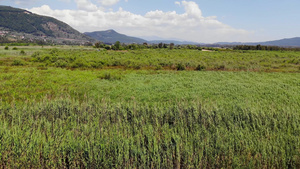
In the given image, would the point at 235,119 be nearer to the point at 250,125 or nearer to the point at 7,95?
the point at 250,125

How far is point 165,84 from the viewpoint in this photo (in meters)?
12.8

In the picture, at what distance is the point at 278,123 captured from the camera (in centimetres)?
580

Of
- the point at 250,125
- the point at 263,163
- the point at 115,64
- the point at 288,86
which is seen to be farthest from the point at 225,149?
the point at 115,64

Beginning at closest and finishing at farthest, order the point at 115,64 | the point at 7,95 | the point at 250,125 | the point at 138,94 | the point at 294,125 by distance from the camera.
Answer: the point at 294,125, the point at 250,125, the point at 7,95, the point at 138,94, the point at 115,64

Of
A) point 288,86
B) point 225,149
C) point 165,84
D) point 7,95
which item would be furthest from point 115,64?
point 225,149

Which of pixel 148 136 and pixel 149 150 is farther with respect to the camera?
pixel 148 136

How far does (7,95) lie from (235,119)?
1214 cm

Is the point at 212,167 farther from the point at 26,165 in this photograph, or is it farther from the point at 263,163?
the point at 26,165

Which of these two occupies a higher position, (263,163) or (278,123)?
(278,123)

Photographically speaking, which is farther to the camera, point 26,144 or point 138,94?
point 138,94

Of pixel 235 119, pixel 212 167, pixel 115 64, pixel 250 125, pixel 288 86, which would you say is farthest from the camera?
pixel 115 64

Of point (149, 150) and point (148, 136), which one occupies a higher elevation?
point (148, 136)

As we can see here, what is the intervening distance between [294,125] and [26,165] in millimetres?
7974

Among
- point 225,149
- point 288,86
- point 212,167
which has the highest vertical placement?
point 288,86
